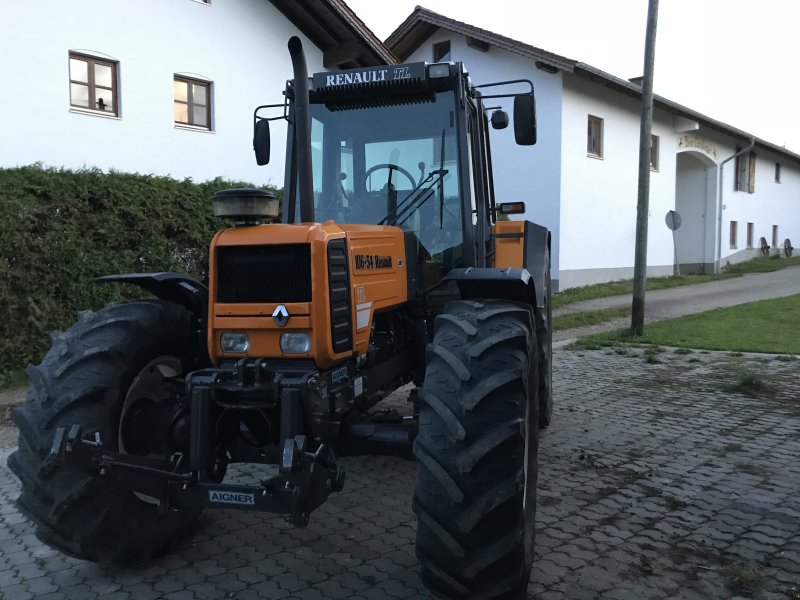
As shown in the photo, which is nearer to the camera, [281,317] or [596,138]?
[281,317]

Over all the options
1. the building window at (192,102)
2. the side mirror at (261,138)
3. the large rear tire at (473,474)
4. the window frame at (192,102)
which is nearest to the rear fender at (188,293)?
the side mirror at (261,138)

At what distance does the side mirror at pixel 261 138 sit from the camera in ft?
15.1

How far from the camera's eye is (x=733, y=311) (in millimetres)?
13766

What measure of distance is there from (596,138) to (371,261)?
16.5 metres

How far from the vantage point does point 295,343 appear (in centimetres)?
314

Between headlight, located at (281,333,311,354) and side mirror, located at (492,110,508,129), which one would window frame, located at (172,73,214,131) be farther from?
headlight, located at (281,333,311,354)

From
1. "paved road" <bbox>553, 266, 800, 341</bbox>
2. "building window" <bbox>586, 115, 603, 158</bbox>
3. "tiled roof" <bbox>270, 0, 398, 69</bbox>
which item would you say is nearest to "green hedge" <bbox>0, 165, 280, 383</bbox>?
"paved road" <bbox>553, 266, 800, 341</bbox>

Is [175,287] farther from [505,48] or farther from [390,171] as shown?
[505,48]

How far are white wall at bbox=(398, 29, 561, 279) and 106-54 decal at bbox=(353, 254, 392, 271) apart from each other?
13029mm

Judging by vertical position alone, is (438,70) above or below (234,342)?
above

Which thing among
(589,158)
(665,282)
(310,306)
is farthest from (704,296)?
(310,306)

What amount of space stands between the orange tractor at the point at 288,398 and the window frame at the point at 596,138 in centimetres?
1514

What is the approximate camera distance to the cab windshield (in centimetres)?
429

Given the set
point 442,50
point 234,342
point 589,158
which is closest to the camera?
point 234,342
